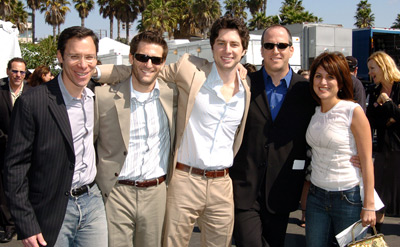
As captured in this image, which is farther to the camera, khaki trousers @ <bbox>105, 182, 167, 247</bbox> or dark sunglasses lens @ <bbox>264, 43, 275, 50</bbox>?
dark sunglasses lens @ <bbox>264, 43, 275, 50</bbox>

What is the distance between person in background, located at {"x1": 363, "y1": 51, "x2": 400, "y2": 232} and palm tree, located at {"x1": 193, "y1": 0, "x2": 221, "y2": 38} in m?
34.1

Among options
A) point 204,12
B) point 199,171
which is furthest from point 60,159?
point 204,12

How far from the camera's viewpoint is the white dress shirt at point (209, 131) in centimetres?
296

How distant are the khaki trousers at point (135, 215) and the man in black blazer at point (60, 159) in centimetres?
13

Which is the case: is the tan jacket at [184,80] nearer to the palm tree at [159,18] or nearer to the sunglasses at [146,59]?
the sunglasses at [146,59]

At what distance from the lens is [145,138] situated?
281 centimetres

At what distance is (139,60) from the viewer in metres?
2.78

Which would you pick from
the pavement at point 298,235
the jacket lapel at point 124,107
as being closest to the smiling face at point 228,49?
the jacket lapel at point 124,107

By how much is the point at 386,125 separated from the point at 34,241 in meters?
4.15

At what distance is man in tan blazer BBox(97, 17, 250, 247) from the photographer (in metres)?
2.98

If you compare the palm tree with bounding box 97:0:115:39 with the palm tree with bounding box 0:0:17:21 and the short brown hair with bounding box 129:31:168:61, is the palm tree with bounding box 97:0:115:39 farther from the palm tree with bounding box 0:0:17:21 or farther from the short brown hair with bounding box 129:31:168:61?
the short brown hair with bounding box 129:31:168:61

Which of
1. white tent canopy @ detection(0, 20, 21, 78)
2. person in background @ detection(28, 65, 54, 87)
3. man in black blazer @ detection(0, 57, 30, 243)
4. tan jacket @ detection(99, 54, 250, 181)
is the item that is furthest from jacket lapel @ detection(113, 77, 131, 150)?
white tent canopy @ detection(0, 20, 21, 78)

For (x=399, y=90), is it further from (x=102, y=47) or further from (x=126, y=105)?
(x=102, y=47)

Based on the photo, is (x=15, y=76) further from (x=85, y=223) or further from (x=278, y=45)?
(x=278, y=45)
